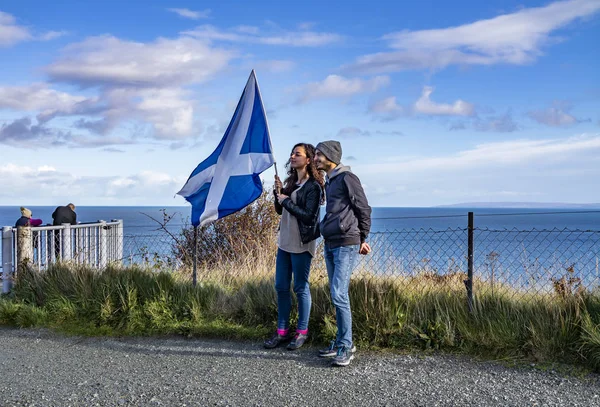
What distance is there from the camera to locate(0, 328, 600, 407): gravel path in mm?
4879

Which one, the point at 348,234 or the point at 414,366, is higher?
the point at 348,234

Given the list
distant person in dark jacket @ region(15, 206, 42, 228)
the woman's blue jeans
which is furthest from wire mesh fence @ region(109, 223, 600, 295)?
distant person in dark jacket @ region(15, 206, 42, 228)

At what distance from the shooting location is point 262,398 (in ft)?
16.1

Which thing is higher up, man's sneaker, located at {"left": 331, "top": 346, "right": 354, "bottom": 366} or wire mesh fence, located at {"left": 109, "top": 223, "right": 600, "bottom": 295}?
wire mesh fence, located at {"left": 109, "top": 223, "right": 600, "bottom": 295}

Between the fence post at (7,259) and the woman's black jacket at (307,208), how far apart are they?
5440 millimetres

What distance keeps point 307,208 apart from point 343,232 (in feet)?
1.76

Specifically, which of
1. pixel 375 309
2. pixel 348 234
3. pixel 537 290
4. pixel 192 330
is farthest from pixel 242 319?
pixel 537 290

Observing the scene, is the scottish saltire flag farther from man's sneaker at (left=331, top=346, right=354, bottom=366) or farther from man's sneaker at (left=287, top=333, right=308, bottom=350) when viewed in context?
man's sneaker at (left=331, top=346, right=354, bottom=366)

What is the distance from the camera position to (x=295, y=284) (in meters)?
6.26

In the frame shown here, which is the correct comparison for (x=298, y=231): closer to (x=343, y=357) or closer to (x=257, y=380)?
(x=343, y=357)

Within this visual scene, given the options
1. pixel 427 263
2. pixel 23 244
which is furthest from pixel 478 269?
pixel 23 244

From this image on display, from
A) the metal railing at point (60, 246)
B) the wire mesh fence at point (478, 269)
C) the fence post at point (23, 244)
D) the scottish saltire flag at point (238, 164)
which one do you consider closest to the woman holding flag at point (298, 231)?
the scottish saltire flag at point (238, 164)

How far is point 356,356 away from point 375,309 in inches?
25.2

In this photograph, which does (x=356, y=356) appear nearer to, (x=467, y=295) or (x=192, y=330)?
(x=467, y=295)
